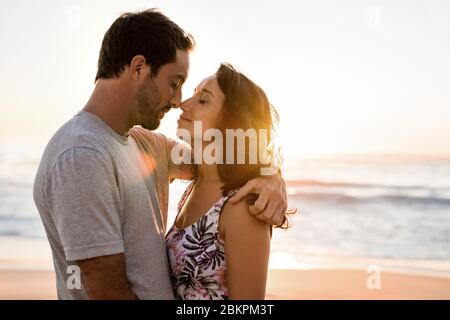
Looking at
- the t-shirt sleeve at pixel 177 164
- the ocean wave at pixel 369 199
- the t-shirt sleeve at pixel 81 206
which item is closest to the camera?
the t-shirt sleeve at pixel 81 206

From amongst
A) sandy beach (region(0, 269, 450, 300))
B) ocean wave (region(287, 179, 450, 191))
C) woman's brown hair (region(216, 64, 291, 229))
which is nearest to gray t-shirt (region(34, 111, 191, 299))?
woman's brown hair (region(216, 64, 291, 229))

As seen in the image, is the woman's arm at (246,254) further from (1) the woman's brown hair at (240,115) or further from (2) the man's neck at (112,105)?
(2) the man's neck at (112,105)

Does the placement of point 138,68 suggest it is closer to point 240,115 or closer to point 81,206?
point 240,115

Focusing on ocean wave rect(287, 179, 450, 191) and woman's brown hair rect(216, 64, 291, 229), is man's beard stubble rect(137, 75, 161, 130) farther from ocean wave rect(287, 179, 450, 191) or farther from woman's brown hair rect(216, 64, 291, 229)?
Result: ocean wave rect(287, 179, 450, 191)

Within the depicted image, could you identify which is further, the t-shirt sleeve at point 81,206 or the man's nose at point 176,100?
the man's nose at point 176,100

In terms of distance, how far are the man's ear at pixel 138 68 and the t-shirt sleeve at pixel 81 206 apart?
69cm

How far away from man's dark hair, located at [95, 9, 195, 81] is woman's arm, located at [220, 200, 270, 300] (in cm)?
93

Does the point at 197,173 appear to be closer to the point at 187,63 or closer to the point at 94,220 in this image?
the point at 187,63

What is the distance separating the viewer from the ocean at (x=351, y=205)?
1256 centimetres

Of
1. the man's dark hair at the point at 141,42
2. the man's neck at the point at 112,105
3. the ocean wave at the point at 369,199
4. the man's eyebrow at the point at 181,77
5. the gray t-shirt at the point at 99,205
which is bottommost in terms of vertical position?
the ocean wave at the point at 369,199

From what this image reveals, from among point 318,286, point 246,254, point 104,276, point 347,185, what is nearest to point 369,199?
point 347,185

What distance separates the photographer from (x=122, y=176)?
2707 mm

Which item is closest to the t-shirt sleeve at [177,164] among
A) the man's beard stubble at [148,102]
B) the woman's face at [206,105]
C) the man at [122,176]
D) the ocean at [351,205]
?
the man at [122,176]

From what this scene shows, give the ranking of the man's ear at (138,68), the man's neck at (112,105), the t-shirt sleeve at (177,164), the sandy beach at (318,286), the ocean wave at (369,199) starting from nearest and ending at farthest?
the man's neck at (112,105) < the man's ear at (138,68) < the t-shirt sleeve at (177,164) < the sandy beach at (318,286) < the ocean wave at (369,199)
